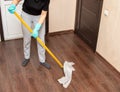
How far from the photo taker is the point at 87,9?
127 inches

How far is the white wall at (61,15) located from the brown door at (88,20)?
129 mm

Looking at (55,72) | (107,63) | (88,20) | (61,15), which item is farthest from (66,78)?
(61,15)

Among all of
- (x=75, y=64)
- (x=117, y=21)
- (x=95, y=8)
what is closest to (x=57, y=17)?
(x=95, y=8)

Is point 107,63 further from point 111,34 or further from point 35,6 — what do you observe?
point 35,6

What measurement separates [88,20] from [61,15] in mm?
617

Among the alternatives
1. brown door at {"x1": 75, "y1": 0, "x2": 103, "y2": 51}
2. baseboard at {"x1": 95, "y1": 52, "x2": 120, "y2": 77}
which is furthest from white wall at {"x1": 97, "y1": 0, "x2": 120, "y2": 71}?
brown door at {"x1": 75, "y1": 0, "x2": 103, "y2": 51}

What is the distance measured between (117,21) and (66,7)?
134 centimetres

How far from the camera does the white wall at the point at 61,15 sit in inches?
136

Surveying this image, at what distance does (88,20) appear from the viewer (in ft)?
10.7

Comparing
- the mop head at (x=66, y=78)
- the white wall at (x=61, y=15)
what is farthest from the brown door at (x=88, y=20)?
the mop head at (x=66, y=78)

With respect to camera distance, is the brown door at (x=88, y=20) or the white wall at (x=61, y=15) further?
the white wall at (x=61, y=15)

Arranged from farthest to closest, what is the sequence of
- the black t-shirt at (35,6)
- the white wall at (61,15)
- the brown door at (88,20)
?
1. the white wall at (61,15)
2. the brown door at (88,20)
3. the black t-shirt at (35,6)

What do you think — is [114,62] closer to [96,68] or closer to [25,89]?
[96,68]

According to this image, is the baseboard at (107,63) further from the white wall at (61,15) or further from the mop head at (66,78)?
the white wall at (61,15)
